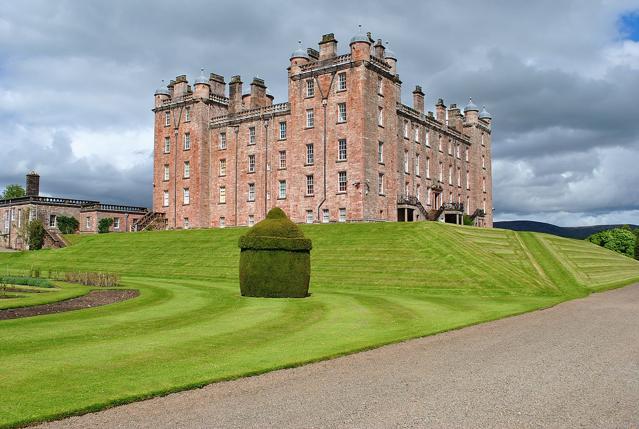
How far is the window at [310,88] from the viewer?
5141 cm

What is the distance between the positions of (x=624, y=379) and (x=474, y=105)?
66.9 metres

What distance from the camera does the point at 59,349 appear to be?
10.5 m

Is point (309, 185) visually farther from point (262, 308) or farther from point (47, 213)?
point (47, 213)

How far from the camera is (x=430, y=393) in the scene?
8.18 metres

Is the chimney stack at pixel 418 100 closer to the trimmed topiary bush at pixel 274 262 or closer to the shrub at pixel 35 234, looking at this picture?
the trimmed topiary bush at pixel 274 262

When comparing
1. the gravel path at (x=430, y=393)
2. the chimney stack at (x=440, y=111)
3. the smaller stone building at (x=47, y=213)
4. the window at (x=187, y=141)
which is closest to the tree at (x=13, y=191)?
the smaller stone building at (x=47, y=213)

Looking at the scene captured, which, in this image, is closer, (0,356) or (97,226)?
(0,356)

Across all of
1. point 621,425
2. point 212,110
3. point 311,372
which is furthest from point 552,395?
point 212,110

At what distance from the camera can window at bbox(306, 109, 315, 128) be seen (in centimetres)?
5138

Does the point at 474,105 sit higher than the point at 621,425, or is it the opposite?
the point at 474,105

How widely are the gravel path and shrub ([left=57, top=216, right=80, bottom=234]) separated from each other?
65310 millimetres

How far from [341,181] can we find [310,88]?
974cm

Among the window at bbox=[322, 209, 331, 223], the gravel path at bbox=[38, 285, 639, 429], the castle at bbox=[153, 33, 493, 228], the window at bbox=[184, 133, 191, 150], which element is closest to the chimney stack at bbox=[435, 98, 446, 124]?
the castle at bbox=[153, 33, 493, 228]

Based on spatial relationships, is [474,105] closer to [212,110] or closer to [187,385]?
[212,110]
